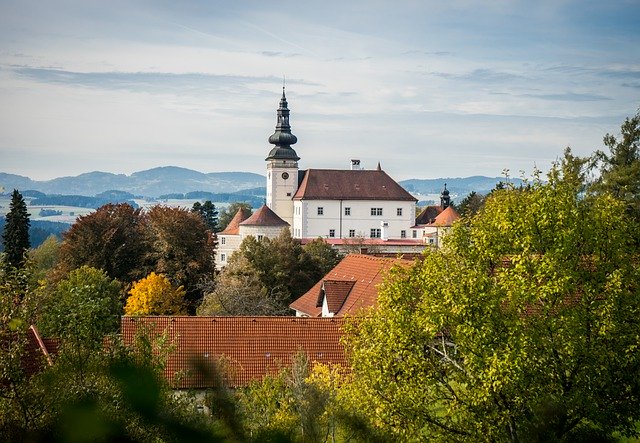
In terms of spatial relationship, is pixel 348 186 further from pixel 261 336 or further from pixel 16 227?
pixel 261 336

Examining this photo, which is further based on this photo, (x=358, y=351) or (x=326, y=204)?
(x=326, y=204)

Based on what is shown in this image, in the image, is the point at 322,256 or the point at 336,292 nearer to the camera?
the point at 336,292

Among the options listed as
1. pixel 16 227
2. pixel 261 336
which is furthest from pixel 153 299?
pixel 261 336

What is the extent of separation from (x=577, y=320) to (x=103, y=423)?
45.7 feet

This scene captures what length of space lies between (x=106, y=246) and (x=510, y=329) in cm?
3663

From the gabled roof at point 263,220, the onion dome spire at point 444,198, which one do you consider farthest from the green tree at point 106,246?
the onion dome spire at point 444,198

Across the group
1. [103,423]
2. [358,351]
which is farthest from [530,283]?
[103,423]

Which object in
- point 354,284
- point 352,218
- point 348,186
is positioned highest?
point 348,186

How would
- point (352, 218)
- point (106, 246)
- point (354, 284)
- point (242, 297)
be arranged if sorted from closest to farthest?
point (354, 284) → point (242, 297) → point (106, 246) → point (352, 218)

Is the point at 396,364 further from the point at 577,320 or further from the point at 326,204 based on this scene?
the point at 326,204

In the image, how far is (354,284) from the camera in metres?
28.7

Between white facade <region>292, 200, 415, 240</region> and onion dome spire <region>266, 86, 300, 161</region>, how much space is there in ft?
17.5

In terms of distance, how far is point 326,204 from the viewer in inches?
3457

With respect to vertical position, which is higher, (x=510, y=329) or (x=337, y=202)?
(x=337, y=202)
